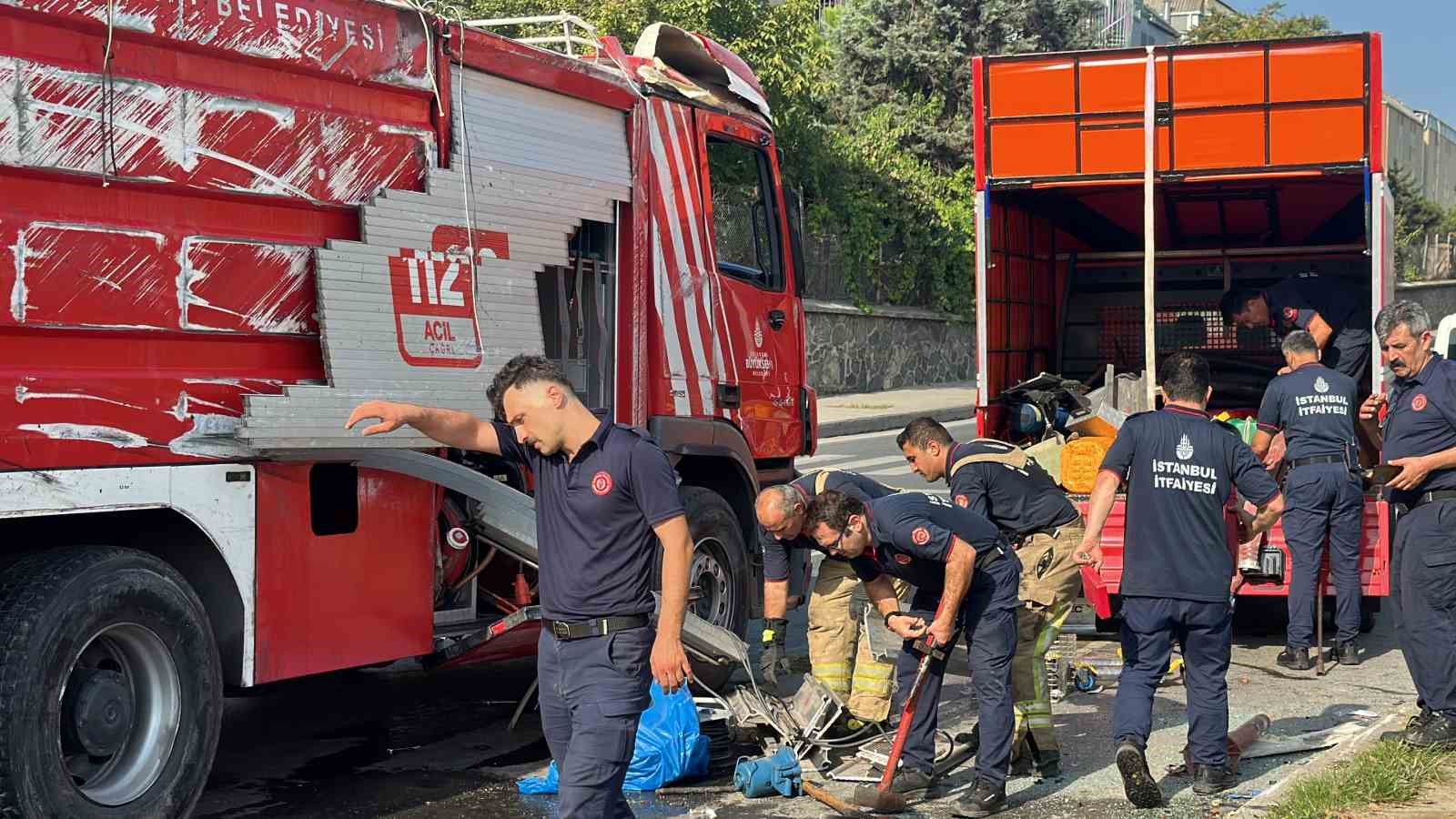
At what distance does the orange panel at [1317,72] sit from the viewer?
10188 millimetres

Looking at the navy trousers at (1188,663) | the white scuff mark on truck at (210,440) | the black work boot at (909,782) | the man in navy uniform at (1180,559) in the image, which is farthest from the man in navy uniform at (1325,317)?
the white scuff mark on truck at (210,440)

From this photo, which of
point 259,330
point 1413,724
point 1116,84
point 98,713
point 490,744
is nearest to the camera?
point 98,713

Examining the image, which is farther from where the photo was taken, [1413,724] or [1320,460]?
[1320,460]

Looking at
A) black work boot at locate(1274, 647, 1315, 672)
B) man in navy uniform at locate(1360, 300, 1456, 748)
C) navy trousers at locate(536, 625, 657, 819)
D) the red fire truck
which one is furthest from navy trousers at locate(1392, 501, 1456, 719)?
navy trousers at locate(536, 625, 657, 819)

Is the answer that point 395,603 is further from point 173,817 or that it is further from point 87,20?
point 87,20

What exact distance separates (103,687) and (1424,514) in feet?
17.2

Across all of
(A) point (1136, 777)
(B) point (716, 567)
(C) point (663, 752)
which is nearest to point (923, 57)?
(B) point (716, 567)

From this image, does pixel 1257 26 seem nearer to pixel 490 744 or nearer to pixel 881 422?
pixel 881 422

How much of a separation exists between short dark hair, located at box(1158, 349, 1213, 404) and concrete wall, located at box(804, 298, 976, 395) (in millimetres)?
20183

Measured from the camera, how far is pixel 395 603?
611 cm

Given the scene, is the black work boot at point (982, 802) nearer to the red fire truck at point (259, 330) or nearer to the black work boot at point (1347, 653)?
the red fire truck at point (259, 330)

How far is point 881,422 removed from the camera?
2492 cm

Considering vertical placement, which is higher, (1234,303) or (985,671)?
(1234,303)

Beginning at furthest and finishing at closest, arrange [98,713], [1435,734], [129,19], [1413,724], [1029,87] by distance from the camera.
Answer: [1029,87] → [1413,724] → [1435,734] → [129,19] → [98,713]
